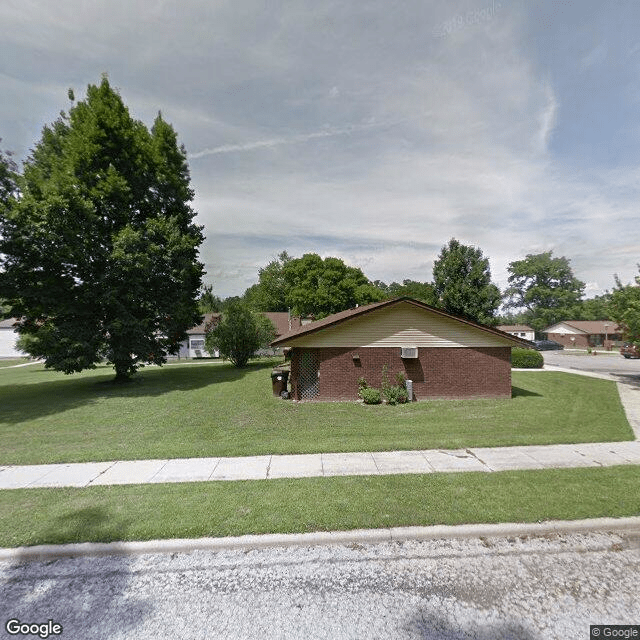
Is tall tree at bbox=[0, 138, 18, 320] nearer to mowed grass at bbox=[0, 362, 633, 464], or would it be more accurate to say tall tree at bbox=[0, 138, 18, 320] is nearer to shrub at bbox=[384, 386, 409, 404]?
mowed grass at bbox=[0, 362, 633, 464]

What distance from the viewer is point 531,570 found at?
4.23 meters

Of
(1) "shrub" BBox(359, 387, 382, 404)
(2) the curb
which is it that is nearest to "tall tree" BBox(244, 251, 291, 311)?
(1) "shrub" BBox(359, 387, 382, 404)

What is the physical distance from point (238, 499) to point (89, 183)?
769 inches

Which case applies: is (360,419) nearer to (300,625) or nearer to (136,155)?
(300,625)

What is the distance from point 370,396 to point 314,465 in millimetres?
6194

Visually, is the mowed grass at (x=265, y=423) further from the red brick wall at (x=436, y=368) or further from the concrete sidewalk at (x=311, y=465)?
the red brick wall at (x=436, y=368)

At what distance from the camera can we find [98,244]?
17.8 m

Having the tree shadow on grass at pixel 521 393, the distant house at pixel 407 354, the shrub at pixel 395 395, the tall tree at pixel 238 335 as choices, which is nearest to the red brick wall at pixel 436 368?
the distant house at pixel 407 354

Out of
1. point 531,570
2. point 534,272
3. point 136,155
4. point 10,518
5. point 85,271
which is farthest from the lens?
point 534,272

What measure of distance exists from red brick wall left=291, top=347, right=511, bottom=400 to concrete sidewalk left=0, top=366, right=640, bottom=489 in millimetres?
5676

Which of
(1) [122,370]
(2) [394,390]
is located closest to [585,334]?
(2) [394,390]

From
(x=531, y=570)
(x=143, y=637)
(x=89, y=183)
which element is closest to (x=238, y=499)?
(x=143, y=637)

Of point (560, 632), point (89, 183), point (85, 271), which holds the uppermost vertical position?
point (89, 183)

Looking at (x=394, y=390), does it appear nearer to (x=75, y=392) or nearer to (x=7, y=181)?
(x=75, y=392)
